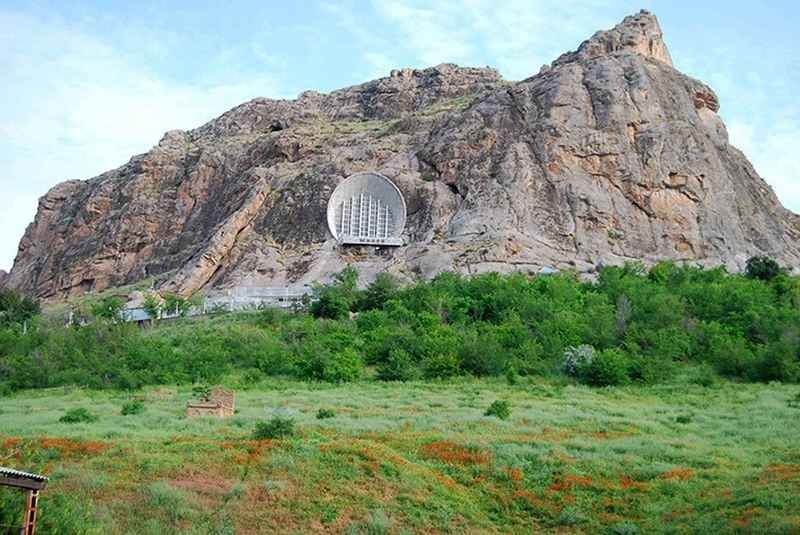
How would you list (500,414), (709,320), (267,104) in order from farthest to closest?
(267,104)
(709,320)
(500,414)

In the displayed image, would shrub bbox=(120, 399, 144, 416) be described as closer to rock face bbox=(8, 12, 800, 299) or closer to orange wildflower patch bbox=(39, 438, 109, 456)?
orange wildflower patch bbox=(39, 438, 109, 456)

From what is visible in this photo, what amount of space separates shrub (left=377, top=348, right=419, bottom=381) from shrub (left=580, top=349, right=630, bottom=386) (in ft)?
21.5

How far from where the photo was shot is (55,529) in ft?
50.7

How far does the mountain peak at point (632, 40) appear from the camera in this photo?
69.6 m

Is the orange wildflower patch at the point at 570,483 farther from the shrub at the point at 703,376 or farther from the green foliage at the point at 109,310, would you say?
the green foliage at the point at 109,310

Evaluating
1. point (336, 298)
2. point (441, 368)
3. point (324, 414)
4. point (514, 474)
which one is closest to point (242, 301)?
point (336, 298)

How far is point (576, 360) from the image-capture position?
Result: 128 ft

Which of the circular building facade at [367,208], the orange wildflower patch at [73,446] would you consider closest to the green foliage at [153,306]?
the circular building facade at [367,208]

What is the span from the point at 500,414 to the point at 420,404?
12.1ft

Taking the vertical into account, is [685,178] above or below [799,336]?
above

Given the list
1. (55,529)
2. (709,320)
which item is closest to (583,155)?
(709,320)

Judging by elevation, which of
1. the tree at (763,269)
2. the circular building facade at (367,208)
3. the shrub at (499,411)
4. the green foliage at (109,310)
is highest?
the circular building facade at (367,208)

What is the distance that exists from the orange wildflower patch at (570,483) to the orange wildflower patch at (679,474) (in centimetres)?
158

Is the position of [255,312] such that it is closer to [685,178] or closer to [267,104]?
[685,178]
